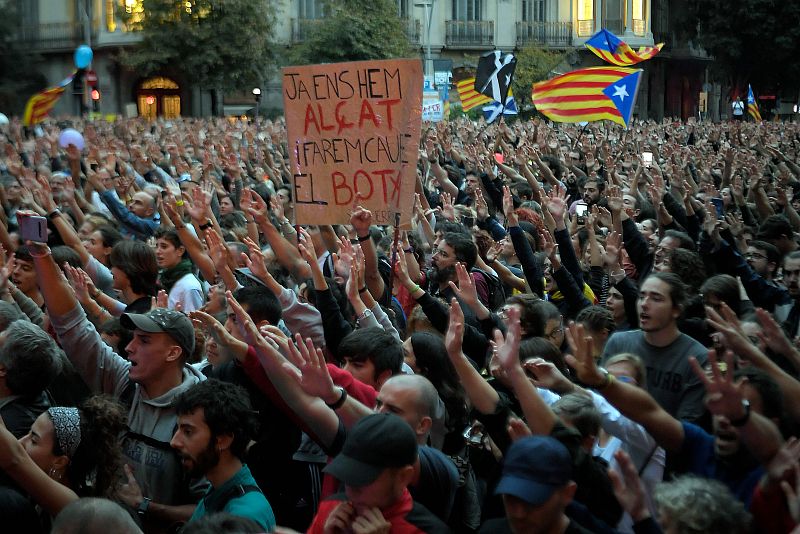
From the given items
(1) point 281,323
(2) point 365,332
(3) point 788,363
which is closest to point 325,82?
(1) point 281,323

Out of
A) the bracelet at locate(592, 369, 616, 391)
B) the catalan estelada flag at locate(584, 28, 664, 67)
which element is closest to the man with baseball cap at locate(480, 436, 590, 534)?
the bracelet at locate(592, 369, 616, 391)

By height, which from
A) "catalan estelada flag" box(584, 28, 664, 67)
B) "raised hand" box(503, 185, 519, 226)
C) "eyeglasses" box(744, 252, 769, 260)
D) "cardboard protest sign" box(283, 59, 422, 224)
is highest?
"catalan estelada flag" box(584, 28, 664, 67)

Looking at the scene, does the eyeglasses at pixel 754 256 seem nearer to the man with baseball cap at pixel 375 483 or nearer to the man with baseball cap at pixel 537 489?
the man with baseball cap at pixel 537 489

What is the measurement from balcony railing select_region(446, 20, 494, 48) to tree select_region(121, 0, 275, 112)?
495 inches

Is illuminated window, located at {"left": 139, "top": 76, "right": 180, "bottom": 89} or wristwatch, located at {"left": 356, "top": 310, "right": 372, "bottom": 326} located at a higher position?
illuminated window, located at {"left": 139, "top": 76, "right": 180, "bottom": 89}

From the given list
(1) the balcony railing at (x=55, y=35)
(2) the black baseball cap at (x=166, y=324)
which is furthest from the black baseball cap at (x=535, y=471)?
(1) the balcony railing at (x=55, y=35)

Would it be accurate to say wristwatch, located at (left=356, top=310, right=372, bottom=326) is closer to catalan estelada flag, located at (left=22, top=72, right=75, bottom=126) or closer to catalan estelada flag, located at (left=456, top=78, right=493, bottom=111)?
catalan estelada flag, located at (left=22, top=72, right=75, bottom=126)

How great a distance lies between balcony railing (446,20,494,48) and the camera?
171 feet

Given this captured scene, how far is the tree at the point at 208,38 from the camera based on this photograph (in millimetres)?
40656

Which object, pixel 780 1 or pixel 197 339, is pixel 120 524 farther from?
pixel 780 1

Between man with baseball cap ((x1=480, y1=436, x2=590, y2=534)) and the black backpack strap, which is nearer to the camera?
man with baseball cap ((x1=480, y1=436, x2=590, y2=534))

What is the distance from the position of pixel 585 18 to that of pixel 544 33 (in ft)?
8.48

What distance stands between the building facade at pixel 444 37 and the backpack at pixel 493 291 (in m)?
36.7

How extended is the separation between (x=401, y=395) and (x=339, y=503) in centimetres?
Result: 69
